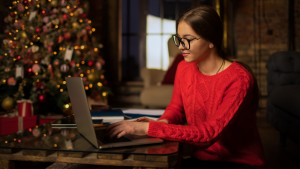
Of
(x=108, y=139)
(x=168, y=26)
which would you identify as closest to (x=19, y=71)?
(x=108, y=139)

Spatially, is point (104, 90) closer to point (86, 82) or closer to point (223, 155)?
point (86, 82)

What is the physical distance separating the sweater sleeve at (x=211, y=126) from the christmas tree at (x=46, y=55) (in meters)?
2.20

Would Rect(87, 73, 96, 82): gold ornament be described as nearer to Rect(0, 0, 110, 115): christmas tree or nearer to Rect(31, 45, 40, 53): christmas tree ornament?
Rect(0, 0, 110, 115): christmas tree

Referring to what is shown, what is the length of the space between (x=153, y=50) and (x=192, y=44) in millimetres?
3763

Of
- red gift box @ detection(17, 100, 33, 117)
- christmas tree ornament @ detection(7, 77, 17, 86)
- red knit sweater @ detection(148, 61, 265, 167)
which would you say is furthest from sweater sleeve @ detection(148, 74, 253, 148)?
christmas tree ornament @ detection(7, 77, 17, 86)

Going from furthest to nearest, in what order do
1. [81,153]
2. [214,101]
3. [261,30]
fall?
[261,30], [214,101], [81,153]

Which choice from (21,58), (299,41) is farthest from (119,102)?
(299,41)

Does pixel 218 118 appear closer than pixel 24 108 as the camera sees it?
Yes

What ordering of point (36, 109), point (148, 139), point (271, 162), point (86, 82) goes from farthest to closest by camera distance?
point (86, 82), point (36, 109), point (271, 162), point (148, 139)

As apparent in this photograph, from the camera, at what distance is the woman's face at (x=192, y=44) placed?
0.81 meters

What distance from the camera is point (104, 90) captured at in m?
3.10

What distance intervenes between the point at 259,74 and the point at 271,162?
2664 mm

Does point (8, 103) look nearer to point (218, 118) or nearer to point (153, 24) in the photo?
point (218, 118)

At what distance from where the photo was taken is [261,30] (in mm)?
3801
